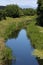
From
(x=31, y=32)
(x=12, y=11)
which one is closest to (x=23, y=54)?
(x=31, y=32)

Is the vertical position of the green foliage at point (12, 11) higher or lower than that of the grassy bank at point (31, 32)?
lower

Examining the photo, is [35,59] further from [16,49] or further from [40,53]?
[16,49]

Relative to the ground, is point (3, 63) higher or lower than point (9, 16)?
higher

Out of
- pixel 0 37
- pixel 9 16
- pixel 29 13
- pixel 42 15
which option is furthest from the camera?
pixel 29 13

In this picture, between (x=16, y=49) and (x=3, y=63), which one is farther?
(x=16, y=49)

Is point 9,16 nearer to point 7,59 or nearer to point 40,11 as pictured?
point 40,11

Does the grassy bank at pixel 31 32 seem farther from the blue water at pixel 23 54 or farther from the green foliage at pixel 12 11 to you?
the green foliage at pixel 12 11

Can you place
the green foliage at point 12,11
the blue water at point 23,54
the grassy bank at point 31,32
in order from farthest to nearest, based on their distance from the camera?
1. the green foliage at point 12,11
2. the grassy bank at point 31,32
3. the blue water at point 23,54

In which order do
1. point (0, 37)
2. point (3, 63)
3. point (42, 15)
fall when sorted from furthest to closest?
point (42, 15) < point (0, 37) < point (3, 63)

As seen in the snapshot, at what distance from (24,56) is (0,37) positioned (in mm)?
8757

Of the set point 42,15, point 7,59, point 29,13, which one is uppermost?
point 7,59

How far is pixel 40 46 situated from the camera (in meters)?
26.7

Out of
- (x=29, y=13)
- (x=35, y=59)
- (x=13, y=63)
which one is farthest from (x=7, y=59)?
(x=29, y=13)

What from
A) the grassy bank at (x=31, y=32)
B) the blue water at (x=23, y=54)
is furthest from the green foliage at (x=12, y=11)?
the blue water at (x=23, y=54)
